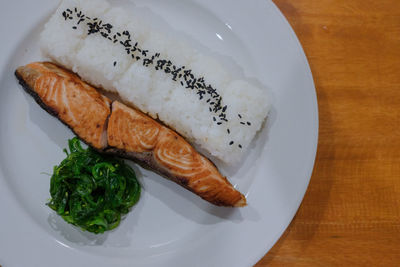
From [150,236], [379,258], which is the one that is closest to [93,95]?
[150,236]

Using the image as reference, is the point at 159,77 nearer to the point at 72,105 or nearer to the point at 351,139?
the point at 72,105

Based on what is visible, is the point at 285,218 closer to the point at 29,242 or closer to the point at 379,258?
the point at 379,258

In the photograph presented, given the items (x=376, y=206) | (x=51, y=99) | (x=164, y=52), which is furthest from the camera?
(x=376, y=206)

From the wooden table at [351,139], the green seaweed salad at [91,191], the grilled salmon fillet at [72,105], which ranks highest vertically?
the grilled salmon fillet at [72,105]

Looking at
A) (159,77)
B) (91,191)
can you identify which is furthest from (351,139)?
(91,191)

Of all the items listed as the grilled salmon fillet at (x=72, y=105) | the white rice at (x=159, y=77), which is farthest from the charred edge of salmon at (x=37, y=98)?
the white rice at (x=159, y=77)

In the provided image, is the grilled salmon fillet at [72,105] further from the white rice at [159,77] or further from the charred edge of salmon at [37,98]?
the white rice at [159,77]
